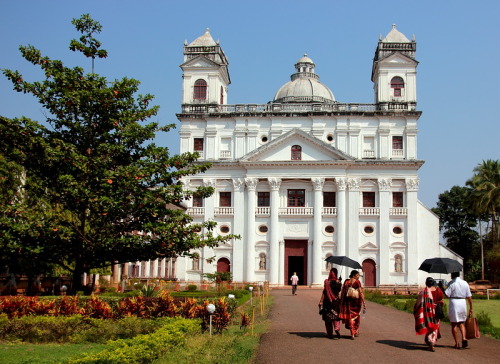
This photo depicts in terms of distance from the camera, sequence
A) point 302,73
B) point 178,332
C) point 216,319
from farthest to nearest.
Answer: point 302,73 < point 216,319 < point 178,332

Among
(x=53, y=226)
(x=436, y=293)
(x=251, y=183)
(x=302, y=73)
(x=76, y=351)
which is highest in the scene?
(x=302, y=73)

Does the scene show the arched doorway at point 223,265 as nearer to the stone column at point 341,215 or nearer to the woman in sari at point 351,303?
the stone column at point 341,215

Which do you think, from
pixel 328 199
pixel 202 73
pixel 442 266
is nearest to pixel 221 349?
pixel 442 266

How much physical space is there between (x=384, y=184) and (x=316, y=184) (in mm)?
5719

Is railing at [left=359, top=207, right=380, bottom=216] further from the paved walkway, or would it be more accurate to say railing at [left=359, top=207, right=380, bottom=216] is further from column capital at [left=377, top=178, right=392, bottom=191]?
the paved walkway

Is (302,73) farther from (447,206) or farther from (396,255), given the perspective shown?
(447,206)

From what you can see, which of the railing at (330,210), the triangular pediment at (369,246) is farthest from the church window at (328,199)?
the triangular pediment at (369,246)

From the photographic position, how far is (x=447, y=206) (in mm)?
82188

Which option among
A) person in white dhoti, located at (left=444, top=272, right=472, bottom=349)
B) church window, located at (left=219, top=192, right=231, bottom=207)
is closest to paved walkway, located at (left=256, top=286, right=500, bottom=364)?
person in white dhoti, located at (left=444, top=272, right=472, bottom=349)

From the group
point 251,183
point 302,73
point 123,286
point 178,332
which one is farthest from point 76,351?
point 302,73

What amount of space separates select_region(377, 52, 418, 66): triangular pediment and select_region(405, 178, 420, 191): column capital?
34.1 feet

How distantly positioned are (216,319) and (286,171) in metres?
34.3

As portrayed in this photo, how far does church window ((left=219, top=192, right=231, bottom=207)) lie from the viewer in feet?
175

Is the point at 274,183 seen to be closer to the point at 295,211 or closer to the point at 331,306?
the point at 295,211
